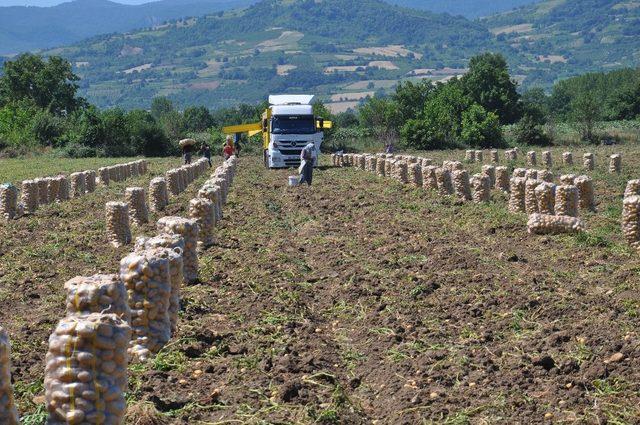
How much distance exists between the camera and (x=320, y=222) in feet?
70.0

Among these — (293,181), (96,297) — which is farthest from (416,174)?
(96,297)

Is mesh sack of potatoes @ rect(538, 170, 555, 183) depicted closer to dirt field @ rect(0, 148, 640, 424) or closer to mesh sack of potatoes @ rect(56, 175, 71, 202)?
dirt field @ rect(0, 148, 640, 424)

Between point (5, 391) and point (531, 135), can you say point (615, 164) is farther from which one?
point (531, 135)

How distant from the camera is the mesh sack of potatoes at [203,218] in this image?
17.1 metres

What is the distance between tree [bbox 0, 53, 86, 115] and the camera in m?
105

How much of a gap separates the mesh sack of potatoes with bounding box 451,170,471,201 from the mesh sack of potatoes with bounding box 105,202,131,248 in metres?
9.56

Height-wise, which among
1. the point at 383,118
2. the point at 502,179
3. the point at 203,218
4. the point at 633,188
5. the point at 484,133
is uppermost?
the point at 383,118

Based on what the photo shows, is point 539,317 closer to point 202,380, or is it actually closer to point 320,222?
point 202,380

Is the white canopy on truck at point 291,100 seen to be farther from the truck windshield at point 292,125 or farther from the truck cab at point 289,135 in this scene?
the truck windshield at point 292,125

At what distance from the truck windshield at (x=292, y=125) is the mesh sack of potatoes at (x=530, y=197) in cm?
2329

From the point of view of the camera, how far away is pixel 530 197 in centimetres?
2042

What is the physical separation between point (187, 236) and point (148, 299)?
3513 millimetres

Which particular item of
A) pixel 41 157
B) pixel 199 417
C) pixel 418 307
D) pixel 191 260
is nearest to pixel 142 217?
pixel 191 260

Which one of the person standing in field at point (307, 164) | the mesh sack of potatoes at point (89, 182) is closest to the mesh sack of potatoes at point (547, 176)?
the person standing in field at point (307, 164)
